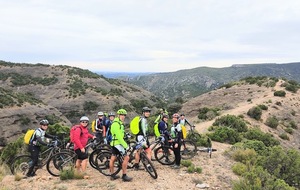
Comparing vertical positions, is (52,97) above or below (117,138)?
below

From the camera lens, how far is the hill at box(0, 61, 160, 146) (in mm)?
56438

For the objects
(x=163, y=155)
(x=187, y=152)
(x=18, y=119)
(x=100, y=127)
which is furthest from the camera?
(x=18, y=119)

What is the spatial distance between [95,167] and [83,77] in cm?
9615

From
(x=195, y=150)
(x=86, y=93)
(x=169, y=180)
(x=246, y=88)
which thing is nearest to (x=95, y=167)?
(x=169, y=180)

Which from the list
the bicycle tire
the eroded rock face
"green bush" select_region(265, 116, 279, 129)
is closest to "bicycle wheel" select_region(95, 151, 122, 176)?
the bicycle tire

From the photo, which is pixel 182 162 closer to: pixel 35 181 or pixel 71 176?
pixel 71 176

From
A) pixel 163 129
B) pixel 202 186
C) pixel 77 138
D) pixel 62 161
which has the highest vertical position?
pixel 77 138

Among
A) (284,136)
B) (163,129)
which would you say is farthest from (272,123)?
(163,129)

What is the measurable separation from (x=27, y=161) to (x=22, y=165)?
39 centimetres

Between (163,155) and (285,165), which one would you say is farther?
(163,155)

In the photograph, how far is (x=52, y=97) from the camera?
85.7 m

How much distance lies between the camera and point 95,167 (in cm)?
1127

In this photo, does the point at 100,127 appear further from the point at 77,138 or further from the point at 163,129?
the point at 77,138

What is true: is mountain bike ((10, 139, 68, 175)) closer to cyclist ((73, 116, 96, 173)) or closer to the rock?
cyclist ((73, 116, 96, 173))
